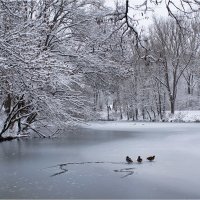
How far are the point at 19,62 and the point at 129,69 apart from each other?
11.9 metres

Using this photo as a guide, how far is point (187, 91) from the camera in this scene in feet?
155

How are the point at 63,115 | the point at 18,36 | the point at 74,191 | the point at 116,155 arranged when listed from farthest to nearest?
the point at 63,115 < the point at 116,155 < the point at 18,36 < the point at 74,191

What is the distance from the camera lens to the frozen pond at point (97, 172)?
774 centimetres

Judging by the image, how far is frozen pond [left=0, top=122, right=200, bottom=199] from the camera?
25.4 ft

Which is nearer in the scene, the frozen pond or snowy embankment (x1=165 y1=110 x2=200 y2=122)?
the frozen pond

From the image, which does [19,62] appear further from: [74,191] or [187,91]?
[187,91]

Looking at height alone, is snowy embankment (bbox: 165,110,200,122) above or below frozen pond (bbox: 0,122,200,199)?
above

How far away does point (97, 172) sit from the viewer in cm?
981

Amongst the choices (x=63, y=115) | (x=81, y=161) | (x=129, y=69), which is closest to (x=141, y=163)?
(x=81, y=161)

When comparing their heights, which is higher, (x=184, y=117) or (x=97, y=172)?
(x=184, y=117)

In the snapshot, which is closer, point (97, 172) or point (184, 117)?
point (97, 172)

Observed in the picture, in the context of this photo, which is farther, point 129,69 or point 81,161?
point 129,69

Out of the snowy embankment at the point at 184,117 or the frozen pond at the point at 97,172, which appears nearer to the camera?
the frozen pond at the point at 97,172

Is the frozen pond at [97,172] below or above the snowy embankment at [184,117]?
below
